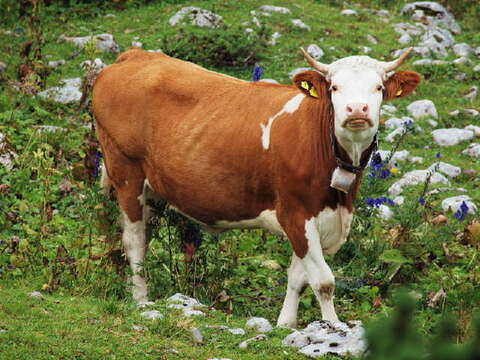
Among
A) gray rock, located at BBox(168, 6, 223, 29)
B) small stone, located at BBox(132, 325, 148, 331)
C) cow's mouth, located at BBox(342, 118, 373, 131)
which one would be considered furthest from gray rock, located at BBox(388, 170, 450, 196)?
gray rock, located at BBox(168, 6, 223, 29)

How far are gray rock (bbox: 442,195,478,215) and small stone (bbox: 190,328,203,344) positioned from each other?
4.12 metres

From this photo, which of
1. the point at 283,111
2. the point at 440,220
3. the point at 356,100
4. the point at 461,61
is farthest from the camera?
the point at 461,61

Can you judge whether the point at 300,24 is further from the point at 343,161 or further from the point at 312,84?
the point at 343,161

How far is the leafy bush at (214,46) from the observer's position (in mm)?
11711

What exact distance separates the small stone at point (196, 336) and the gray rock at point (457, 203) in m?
4.12

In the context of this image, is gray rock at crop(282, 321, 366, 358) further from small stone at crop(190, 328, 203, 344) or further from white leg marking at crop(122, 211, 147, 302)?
Answer: white leg marking at crop(122, 211, 147, 302)

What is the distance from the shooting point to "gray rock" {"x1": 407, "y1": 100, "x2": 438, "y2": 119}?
1087 centimetres

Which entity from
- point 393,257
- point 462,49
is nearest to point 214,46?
point 462,49

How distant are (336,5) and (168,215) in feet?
33.5

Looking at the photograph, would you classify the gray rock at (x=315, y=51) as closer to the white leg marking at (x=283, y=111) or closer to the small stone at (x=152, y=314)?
the white leg marking at (x=283, y=111)

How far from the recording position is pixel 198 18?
12.8 meters

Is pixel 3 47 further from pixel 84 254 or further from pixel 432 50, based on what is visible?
pixel 432 50

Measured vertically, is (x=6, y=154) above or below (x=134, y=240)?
below

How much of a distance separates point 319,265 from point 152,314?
135 centimetres
